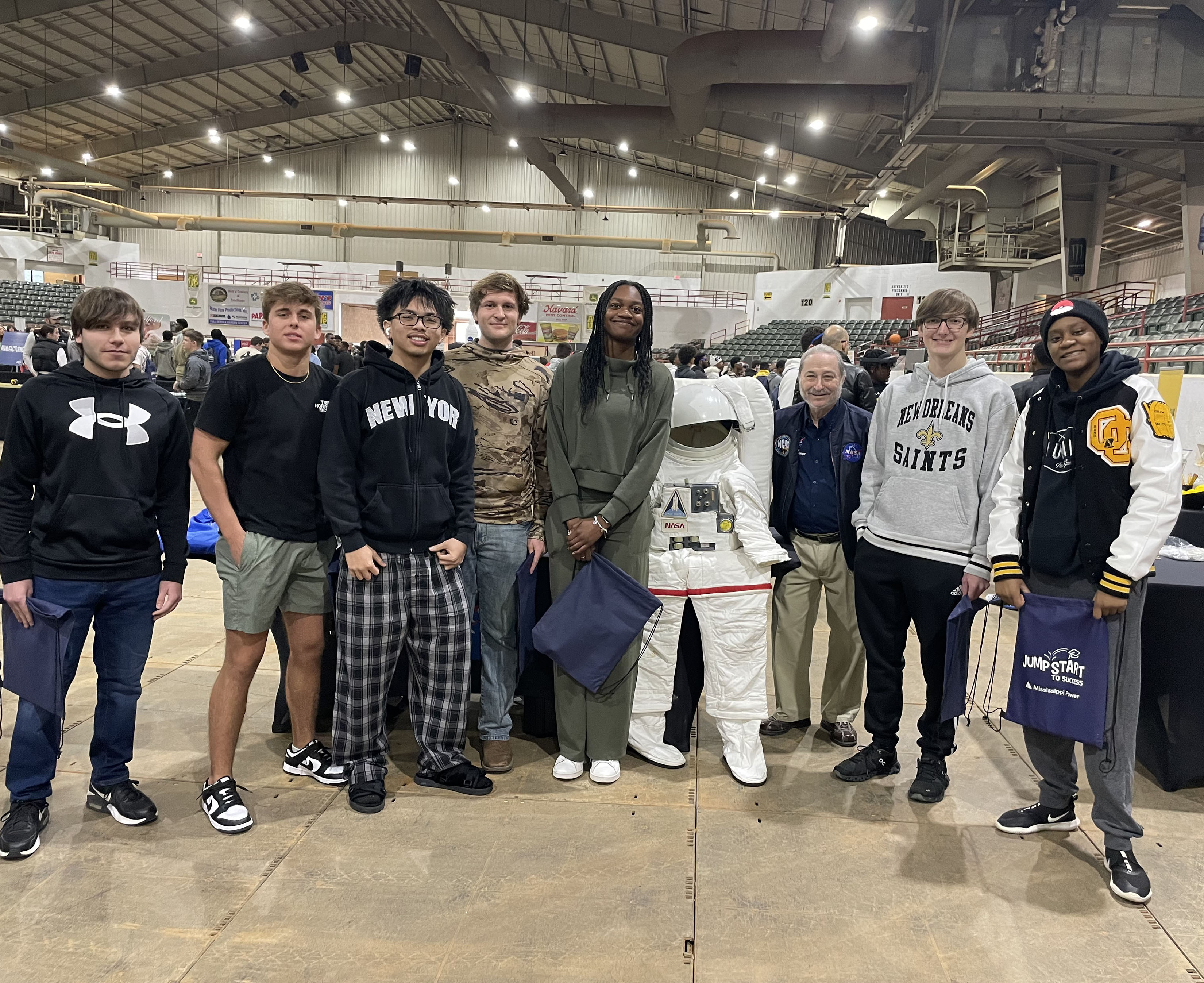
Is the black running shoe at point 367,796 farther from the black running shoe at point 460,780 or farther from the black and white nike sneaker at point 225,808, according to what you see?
the black and white nike sneaker at point 225,808

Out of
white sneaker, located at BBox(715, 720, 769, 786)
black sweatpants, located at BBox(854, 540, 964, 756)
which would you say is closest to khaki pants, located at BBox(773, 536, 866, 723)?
black sweatpants, located at BBox(854, 540, 964, 756)

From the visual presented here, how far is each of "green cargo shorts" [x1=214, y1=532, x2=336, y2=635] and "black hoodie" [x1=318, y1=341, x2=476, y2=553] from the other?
209 millimetres

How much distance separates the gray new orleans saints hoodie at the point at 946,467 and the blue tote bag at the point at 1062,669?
24cm

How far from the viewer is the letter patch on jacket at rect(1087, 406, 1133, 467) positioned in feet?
7.20

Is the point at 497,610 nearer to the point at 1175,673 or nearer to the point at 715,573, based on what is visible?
the point at 715,573

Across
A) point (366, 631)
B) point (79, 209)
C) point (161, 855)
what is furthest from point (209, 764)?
point (79, 209)

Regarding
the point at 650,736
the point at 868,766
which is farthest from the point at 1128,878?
the point at 650,736

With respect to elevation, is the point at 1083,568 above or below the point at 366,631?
above

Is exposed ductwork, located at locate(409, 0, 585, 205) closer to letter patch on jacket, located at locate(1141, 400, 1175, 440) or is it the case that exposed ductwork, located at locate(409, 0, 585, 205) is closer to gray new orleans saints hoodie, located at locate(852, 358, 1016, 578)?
gray new orleans saints hoodie, located at locate(852, 358, 1016, 578)

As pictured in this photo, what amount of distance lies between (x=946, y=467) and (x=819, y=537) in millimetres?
624

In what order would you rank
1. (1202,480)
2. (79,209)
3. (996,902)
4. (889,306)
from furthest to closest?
(79,209), (889,306), (1202,480), (996,902)

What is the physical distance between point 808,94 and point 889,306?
11.1m

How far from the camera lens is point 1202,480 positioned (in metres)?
5.59

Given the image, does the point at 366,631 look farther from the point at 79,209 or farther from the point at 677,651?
the point at 79,209
